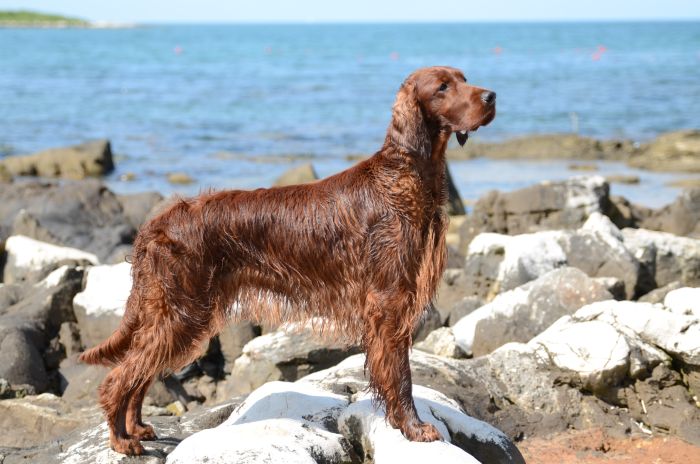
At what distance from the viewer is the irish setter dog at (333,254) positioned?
5.11 m

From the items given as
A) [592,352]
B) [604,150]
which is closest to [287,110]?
[604,150]

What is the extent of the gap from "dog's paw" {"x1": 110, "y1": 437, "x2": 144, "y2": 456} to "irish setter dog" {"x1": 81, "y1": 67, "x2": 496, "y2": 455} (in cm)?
17

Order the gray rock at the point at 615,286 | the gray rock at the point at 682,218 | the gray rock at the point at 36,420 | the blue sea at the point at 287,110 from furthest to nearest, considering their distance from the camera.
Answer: the blue sea at the point at 287,110, the gray rock at the point at 682,218, the gray rock at the point at 615,286, the gray rock at the point at 36,420

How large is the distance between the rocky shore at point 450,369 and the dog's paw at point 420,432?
0.06 metres

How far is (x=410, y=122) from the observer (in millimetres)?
5070

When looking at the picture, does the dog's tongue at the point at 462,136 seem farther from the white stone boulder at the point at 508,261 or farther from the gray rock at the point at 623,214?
the gray rock at the point at 623,214

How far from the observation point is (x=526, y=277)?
953 cm

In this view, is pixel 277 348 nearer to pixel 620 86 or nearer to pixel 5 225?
pixel 5 225

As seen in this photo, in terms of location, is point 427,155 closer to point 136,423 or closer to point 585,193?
point 136,423

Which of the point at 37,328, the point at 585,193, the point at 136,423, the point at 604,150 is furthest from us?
the point at 604,150

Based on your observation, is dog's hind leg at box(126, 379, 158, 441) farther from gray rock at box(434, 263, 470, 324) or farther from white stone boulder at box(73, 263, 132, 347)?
gray rock at box(434, 263, 470, 324)

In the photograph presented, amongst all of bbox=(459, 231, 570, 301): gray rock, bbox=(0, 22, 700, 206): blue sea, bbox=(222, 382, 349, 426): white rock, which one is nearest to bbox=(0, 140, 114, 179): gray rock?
bbox=(0, 22, 700, 206): blue sea

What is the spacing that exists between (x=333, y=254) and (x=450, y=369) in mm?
1896

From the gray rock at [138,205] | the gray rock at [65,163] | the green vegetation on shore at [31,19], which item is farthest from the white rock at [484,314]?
Result: the green vegetation on shore at [31,19]
